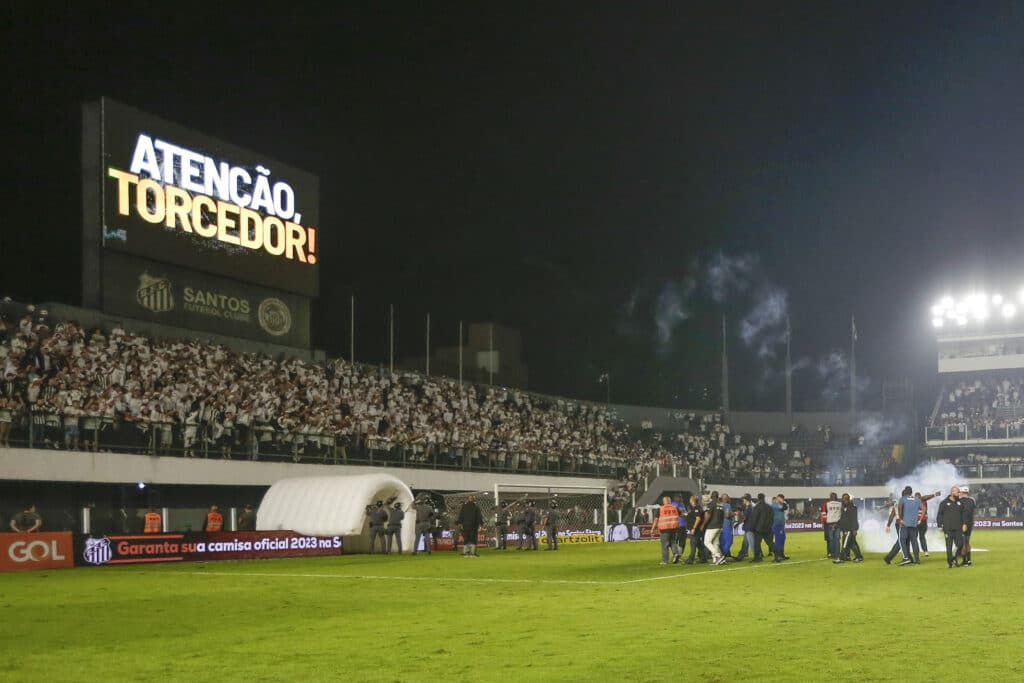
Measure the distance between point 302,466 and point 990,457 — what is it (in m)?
54.4

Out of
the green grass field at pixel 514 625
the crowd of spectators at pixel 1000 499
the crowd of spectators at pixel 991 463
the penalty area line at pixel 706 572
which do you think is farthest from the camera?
the crowd of spectators at pixel 991 463

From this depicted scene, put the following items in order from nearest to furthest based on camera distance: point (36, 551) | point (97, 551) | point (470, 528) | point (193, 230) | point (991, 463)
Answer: point (36, 551) < point (97, 551) < point (470, 528) < point (193, 230) < point (991, 463)

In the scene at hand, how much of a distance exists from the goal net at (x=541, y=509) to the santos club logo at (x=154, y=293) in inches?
496

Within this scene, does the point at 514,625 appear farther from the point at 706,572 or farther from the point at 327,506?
the point at 327,506

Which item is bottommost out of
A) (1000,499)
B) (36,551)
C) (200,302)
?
(1000,499)

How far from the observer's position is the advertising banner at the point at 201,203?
132 ft

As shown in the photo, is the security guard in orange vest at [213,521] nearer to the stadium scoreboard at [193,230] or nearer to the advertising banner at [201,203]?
the stadium scoreboard at [193,230]

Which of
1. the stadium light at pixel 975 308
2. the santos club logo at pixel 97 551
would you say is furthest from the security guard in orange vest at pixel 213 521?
the stadium light at pixel 975 308

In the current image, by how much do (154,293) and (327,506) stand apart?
12.2 m

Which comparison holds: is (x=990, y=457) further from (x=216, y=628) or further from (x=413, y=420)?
(x=216, y=628)

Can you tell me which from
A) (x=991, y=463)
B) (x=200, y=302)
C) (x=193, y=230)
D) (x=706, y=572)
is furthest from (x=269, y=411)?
(x=991, y=463)

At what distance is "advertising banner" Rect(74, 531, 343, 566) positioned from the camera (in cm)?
2927

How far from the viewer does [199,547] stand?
31.6 metres

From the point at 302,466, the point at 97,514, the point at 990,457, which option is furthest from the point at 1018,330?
the point at 97,514
